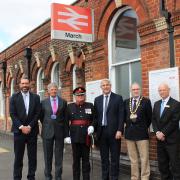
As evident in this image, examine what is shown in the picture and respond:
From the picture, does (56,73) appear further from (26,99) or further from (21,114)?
(21,114)

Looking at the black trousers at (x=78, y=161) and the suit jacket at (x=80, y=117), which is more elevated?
the suit jacket at (x=80, y=117)

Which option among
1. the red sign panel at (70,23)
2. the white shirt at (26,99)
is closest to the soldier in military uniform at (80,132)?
the white shirt at (26,99)

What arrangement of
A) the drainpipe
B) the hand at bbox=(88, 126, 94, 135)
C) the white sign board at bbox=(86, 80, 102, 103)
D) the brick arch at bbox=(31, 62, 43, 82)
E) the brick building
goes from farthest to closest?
the brick arch at bbox=(31, 62, 43, 82), the white sign board at bbox=(86, 80, 102, 103), the brick building, the drainpipe, the hand at bbox=(88, 126, 94, 135)

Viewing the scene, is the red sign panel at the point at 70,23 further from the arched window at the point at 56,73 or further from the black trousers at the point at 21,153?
the arched window at the point at 56,73

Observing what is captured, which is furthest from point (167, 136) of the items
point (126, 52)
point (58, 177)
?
point (126, 52)

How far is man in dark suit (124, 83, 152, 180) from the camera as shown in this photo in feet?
23.1

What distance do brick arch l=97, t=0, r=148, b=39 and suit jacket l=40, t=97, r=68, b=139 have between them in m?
2.62

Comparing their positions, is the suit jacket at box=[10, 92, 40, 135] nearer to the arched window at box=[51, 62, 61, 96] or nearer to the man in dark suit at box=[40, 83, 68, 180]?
the man in dark suit at box=[40, 83, 68, 180]

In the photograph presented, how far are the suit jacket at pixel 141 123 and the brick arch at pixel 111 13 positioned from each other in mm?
2094

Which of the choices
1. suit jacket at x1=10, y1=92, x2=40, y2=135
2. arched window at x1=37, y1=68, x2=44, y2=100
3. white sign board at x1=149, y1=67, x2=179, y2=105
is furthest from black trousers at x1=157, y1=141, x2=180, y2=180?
arched window at x1=37, y1=68, x2=44, y2=100

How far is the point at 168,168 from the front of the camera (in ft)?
22.2

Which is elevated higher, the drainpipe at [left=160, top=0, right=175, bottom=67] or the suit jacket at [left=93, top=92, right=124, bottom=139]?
the drainpipe at [left=160, top=0, right=175, bottom=67]

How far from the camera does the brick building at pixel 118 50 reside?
7.72 metres

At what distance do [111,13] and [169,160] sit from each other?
420cm
